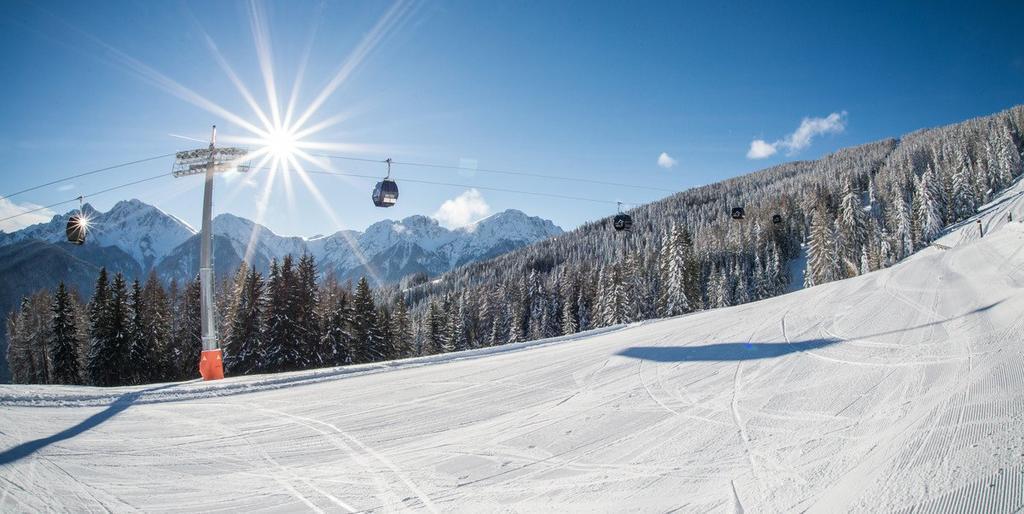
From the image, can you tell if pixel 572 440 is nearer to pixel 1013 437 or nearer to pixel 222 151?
pixel 1013 437

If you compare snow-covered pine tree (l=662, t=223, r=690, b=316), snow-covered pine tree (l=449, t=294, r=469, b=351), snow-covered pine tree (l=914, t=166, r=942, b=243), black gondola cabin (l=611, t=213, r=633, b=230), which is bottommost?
snow-covered pine tree (l=449, t=294, r=469, b=351)

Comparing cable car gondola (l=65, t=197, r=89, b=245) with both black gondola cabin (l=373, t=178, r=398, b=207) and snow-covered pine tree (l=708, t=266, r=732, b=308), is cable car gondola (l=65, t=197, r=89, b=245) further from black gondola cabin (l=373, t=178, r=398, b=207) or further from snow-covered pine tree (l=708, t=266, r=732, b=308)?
snow-covered pine tree (l=708, t=266, r=732, b=308)

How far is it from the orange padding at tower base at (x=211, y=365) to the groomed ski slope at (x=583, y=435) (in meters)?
3.15

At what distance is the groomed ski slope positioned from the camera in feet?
11.7

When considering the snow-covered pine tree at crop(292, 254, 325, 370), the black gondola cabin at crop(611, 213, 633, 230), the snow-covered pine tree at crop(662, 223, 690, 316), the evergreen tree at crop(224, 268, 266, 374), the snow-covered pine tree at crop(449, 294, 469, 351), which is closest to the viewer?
the black gondola cabin at crop(611, 213, 633, 230)

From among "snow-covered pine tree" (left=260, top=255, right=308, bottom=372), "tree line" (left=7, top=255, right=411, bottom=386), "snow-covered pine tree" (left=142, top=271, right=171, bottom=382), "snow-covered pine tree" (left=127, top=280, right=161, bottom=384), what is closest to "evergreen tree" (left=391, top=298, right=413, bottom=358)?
"tree line" (left=7, top=255, right=411, bottom=386)

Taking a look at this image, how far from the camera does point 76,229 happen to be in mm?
14656

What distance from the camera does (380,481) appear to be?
4.03 meters

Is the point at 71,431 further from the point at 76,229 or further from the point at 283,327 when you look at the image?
the point at 283,327

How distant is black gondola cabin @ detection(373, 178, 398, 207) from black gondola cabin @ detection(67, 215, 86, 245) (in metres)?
9.96

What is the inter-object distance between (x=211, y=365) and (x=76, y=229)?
8.58 metres

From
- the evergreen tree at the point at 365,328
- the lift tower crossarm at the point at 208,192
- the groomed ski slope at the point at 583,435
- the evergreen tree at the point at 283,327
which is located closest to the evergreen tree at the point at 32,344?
the evergreen tree at the point at 283,327

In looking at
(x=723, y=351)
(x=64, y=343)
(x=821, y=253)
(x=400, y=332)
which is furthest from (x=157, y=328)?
(x=821, y=253)

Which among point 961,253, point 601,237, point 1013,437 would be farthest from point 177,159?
point 601,237
